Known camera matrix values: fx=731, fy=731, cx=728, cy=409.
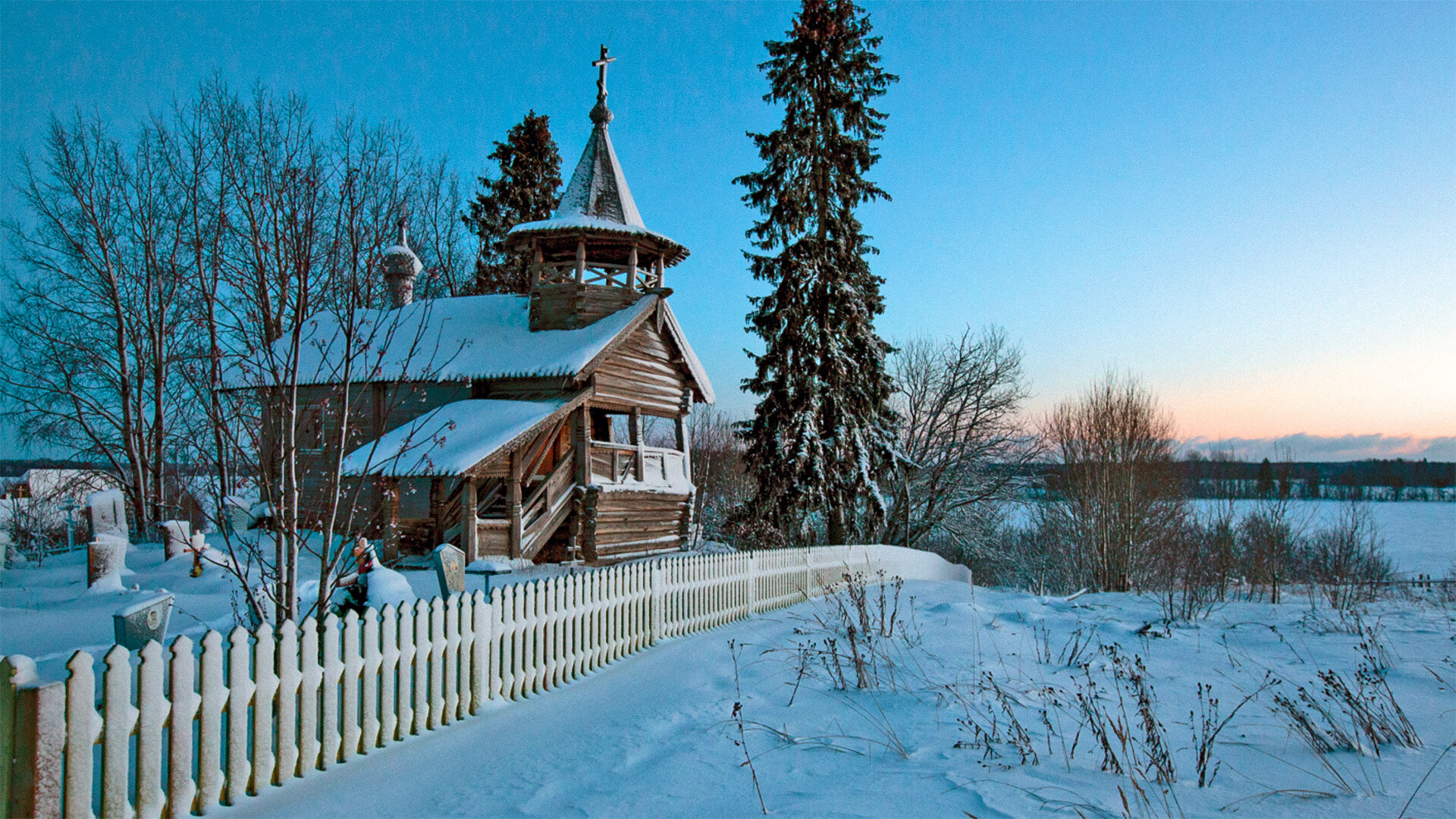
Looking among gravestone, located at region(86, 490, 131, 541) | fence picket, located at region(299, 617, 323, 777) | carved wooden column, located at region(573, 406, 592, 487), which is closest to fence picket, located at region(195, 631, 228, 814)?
fence picket, located at region(299, 617, 323, 777)

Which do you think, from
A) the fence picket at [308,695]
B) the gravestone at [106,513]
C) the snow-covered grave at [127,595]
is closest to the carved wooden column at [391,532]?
the snow-covered grave at [127,595]

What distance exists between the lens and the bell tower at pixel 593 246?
60.3 feet

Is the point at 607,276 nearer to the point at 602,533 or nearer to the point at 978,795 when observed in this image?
the point at 602,533

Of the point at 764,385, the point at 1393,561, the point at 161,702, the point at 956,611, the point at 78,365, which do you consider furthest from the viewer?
the point at 1393,561

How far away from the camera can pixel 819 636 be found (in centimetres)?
898

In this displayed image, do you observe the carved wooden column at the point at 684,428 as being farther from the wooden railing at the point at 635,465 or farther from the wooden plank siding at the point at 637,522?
the wooden plank siding at the point at 637,522

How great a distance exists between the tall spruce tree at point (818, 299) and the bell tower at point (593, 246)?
352 centimetres

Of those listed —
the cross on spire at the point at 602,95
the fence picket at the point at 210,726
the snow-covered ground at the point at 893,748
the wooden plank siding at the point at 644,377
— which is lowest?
the snow-covered ground at the point at 893,748

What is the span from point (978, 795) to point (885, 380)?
733 inches

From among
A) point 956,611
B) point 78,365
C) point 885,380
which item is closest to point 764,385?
point 885,380

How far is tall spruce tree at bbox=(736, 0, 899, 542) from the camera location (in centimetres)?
2034

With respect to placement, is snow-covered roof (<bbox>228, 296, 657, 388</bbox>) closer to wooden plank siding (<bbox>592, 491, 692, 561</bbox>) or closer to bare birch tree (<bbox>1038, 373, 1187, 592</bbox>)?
wooden plank siding (<bbox>592, 491, 692, 561</bbox>)

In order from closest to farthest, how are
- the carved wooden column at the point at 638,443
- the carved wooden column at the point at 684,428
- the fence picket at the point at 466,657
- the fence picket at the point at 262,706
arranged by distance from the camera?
the fence picket at the point at 262,706
the fence picket at the point at 466,657
the carved wooden column at the point at 638,443
the carved wooden column at the point at 684,428

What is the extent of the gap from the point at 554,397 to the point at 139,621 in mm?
11099
